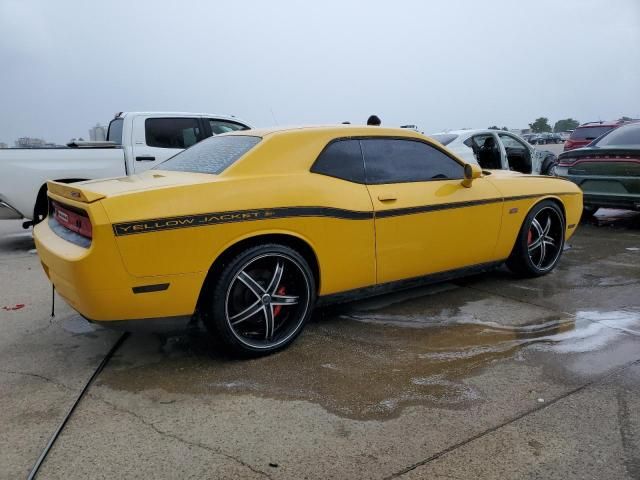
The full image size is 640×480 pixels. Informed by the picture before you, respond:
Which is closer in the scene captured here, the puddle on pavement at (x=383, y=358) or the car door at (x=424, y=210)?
the puddle on pavement at (x=383, y=358)

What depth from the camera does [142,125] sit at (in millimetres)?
7508

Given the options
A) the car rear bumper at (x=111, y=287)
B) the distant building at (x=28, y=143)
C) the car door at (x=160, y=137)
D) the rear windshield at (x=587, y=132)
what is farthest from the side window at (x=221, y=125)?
the rear windshield at (x=587, y=132)

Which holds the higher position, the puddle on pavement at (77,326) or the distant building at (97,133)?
the distant building at (97,133)

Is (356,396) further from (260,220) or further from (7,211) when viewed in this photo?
(7,211)

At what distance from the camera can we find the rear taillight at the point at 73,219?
2904 mm

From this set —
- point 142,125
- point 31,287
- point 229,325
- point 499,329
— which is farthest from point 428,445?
point 142,125

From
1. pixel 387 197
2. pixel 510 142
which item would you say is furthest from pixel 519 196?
pixel 510 142

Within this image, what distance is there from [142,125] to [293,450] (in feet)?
20.5

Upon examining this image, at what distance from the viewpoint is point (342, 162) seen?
368 centimetres

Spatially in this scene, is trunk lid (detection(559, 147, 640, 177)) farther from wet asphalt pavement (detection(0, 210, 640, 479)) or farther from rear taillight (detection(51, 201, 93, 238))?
rear taillight (detection(51, 201, 93, 238))

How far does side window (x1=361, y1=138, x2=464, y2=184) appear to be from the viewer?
382cm

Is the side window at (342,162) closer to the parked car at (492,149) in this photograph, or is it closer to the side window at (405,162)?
the side window at (405,162)

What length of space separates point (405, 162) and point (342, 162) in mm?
588

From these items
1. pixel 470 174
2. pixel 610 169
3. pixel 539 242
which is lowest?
pixel 539 242
